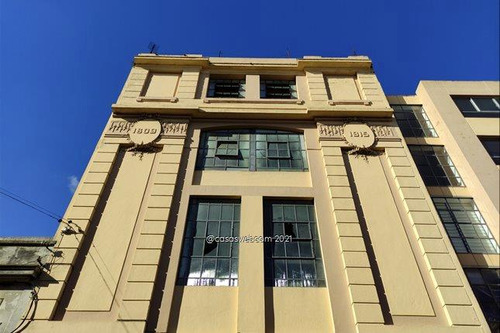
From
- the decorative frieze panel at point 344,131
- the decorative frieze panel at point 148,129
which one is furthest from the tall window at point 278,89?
the decorative frieze panel at point 148,129

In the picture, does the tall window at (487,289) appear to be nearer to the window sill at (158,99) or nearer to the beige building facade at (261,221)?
the beige building facade at (261,221)

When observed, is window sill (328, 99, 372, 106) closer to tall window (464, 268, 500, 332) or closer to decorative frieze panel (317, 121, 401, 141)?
decorative frieze panel (317, 121, 401, 141)

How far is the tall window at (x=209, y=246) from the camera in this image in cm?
891

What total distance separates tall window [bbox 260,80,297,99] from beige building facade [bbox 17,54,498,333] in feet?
0.54

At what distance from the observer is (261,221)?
9.98 m

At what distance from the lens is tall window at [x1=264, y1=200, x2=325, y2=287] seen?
8.98 meters

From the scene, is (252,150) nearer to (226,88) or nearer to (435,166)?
(226,88)

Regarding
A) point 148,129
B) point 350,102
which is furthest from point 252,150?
point 350,102

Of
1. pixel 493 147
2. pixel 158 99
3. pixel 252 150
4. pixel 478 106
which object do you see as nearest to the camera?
pixel 252 150

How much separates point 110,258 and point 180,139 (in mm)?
5076

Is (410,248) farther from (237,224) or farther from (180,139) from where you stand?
(180,139)

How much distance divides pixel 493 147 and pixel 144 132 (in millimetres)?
14485

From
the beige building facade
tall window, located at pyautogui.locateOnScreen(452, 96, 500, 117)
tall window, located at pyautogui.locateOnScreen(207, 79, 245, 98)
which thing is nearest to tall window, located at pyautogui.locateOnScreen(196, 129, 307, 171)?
the beige building facade

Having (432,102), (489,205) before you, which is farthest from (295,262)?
(432,102)
